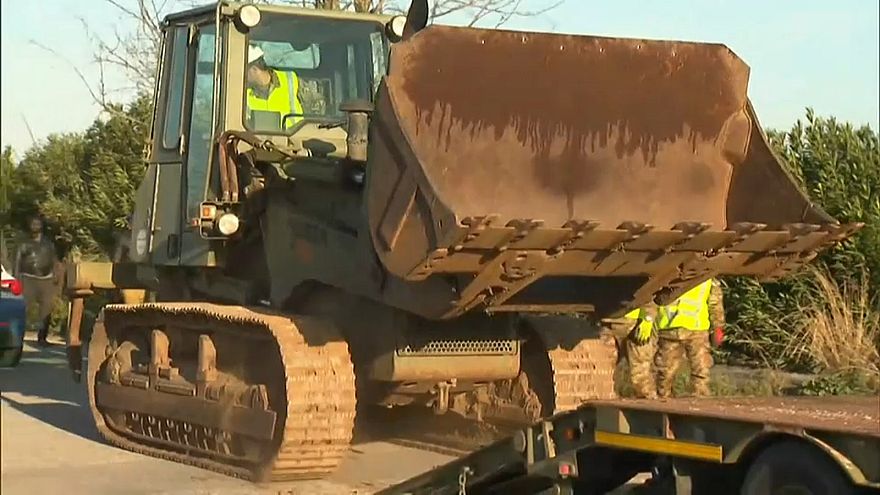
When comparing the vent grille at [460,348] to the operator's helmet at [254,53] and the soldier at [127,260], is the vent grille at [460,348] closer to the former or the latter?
the operator's helmet at [254,53]

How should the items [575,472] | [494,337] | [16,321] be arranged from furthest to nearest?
[16,321] < [494,337] < [575,472]

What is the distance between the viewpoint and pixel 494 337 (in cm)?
980


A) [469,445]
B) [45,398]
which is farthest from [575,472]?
[45,398]

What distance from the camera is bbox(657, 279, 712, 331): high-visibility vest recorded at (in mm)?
12570

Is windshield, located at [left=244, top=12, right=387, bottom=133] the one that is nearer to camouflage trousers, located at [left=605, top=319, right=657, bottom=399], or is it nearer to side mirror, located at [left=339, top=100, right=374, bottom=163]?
side mirror, located at [left=339, top=100, right=374, bottom=163]

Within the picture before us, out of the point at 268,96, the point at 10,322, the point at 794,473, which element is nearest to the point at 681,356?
the point at 268,96

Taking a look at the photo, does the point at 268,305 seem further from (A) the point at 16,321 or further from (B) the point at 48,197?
(B) the point at 48,197

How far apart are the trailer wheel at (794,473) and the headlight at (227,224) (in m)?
4.89

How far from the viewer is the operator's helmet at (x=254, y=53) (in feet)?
35.8

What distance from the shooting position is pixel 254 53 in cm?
1095

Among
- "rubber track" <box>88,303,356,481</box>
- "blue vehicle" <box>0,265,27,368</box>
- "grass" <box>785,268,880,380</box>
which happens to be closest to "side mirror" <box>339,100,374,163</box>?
"rubber track" <box>88,303,356,481</box>

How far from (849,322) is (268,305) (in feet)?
22.4

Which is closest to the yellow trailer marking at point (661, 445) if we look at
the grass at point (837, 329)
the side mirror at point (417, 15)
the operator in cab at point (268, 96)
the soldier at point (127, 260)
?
the side mirror at point (417, 15)

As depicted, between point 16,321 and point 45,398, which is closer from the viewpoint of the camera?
point 45,398
